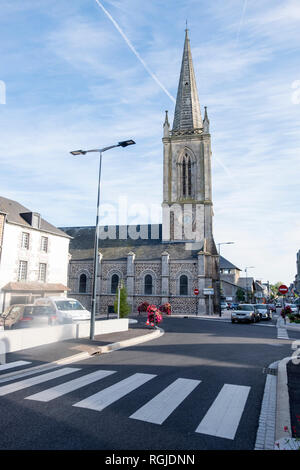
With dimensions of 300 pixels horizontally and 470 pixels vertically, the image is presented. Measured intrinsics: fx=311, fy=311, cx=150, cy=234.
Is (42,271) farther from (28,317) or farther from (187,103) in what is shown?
(187,103)

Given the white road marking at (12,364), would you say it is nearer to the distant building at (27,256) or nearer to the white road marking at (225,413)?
the white road marking at (225,413)

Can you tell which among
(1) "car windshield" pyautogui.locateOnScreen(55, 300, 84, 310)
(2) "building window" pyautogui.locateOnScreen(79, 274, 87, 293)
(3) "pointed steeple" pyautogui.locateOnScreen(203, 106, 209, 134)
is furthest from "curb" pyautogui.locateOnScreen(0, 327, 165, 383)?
(3) "pointed steeple" pyautogui.locateOnScreen(203, 106, 209, 134)

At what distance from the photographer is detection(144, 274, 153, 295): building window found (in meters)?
38.6

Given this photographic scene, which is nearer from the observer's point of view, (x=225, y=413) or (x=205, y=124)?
(x=225, y=413)

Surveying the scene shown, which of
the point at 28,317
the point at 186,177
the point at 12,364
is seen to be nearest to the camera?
the point at 12,364

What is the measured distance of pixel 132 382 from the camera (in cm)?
691

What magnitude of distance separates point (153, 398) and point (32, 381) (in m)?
2.96

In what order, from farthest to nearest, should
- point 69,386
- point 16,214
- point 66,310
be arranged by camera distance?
point 16,214, point 66,310, point 69,386

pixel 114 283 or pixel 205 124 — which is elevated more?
pixel 205 124

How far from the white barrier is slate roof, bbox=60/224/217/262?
23981 mm

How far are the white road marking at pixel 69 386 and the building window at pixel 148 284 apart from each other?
30.8 meters

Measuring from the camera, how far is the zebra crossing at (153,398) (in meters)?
4.75

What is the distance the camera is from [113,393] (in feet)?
20.0

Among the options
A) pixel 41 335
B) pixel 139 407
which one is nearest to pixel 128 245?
pixel 41 335
